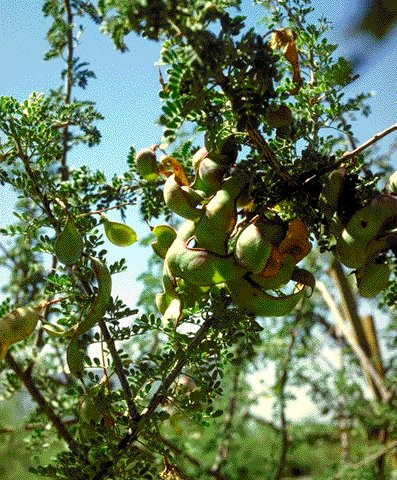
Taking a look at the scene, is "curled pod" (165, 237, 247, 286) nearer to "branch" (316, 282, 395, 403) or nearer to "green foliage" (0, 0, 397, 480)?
"green foliage" (0, 0, 397, 480)

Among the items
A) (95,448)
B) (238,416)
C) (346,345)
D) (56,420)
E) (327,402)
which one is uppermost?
(346,345)

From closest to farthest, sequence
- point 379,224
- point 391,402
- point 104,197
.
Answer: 1. point 379,224
2. point 104,197
3. point 391,402

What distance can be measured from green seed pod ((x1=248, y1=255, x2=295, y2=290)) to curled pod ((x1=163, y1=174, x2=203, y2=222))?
0.09 m

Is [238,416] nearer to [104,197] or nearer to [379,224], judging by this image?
[104,197]

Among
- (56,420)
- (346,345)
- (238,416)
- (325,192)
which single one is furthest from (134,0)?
(346,345)

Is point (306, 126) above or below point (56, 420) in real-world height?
above

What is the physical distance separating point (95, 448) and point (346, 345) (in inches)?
101

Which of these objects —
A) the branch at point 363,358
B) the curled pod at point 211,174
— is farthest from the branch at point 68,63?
the branch at point 363,358

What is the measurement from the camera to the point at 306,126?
0.79 meters

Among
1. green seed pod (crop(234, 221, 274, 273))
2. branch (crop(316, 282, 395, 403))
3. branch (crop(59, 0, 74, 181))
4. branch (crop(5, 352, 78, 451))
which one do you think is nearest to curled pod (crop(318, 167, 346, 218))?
green seed pod (crop(234, 221, 274, 273))

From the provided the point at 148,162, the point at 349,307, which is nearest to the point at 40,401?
the point at 148,162

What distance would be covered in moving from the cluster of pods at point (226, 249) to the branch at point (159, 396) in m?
0.04

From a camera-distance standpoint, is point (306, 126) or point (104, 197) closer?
point (306, 126)

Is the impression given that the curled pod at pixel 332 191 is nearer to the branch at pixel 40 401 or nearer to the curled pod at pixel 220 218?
the curled pod at pixel 220 218
